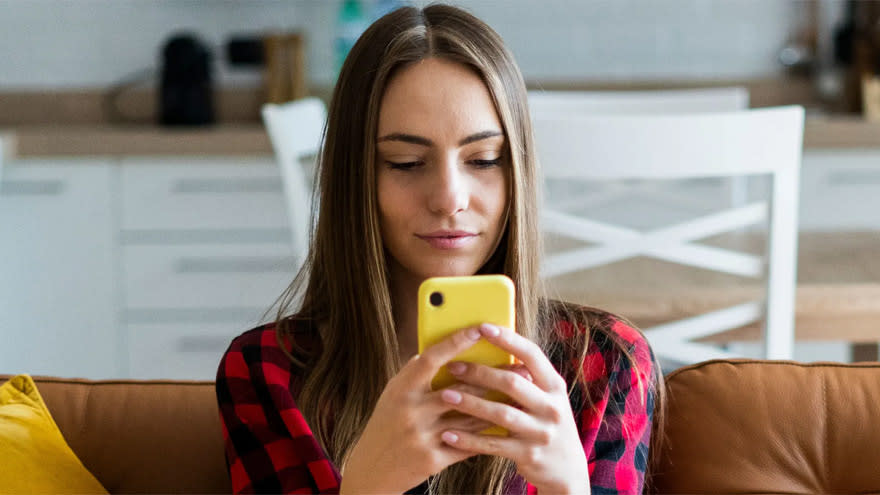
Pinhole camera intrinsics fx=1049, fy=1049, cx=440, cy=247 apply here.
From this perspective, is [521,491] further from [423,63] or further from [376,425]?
[423,63]

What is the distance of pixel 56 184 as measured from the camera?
2.92 meters

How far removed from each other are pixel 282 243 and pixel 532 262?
193cm

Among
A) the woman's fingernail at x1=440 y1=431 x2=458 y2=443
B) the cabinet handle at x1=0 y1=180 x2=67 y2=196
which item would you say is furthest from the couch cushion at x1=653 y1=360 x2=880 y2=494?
the cabinet handle at x1=0 y1=180 x2=67 y2=196

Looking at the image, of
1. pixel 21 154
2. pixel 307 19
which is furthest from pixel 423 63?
pixel 307 19

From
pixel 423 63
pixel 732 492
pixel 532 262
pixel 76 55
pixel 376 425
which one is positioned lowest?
pixel 732 492

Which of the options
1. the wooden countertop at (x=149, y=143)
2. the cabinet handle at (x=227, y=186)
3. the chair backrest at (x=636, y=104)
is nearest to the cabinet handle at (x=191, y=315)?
the cabinet handle at (x=227, y=186)

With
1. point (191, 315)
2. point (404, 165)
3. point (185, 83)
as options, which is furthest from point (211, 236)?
point (404, 165)

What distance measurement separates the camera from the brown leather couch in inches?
46.3

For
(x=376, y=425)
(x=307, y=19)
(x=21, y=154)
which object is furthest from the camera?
(x=307, y=19)

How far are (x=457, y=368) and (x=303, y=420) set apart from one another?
0.29 meters

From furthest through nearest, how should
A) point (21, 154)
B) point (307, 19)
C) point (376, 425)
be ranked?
point (307, 19), point (21, 154), point (376, 425)

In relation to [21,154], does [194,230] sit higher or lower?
lower

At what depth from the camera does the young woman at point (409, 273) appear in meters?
1.03

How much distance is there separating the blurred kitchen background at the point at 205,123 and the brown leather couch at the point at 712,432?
1.27m
